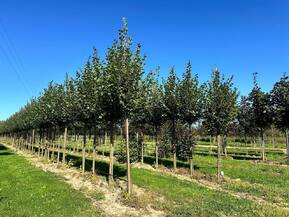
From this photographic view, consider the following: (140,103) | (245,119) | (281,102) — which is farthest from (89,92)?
(245,119)

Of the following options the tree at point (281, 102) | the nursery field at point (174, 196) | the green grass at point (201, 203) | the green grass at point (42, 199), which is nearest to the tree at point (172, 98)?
the nursery field at point (174, 196)

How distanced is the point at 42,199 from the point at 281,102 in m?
26.5

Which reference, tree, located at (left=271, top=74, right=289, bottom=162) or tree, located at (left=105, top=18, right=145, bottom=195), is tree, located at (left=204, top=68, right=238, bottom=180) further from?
tree, located at (left=271, top=74, right=289, bottom=162)

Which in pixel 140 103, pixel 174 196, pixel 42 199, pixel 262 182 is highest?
pixel 140 103

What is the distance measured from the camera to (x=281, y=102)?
34844 millimetres

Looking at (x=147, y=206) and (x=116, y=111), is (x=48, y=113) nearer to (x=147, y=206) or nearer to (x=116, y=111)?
(x=116, y=111)

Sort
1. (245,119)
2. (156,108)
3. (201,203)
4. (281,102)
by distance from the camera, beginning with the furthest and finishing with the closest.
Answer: (245,119), (281,102), (156,108), (201,203)

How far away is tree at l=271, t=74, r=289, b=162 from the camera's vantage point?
34.2 m

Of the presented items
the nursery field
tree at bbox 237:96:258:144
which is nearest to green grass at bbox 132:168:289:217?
the nursery field

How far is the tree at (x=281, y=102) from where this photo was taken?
112ft

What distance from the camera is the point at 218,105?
942 inches

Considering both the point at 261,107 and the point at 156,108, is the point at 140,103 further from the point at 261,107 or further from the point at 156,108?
the point at 261,107

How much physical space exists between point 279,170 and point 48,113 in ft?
68.5

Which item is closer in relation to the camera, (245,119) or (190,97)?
(190,97)
